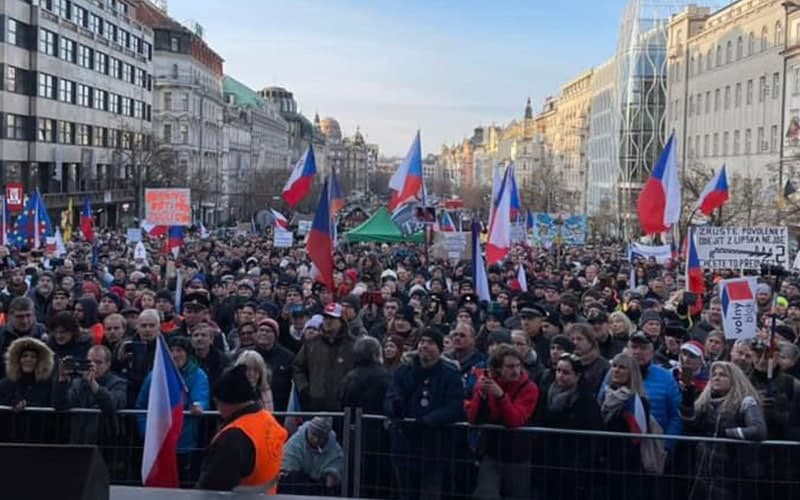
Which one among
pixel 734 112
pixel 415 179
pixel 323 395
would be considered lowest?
pixel 323 395

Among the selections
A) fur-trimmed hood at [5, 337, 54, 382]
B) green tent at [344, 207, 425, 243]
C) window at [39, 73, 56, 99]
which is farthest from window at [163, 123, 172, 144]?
fur-trimmed hood at [5, 337, 54, 382]

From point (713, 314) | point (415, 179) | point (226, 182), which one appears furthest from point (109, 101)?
point (713, 314)

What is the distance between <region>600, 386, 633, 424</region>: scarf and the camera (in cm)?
721

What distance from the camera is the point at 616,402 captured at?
723 centimetres

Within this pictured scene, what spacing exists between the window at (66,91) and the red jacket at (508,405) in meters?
60.2

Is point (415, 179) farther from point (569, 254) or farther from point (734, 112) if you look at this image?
point (734, 112)

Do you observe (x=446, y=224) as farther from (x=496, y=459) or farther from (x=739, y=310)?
(x=496, y=459)

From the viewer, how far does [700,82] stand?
64438 millimetres

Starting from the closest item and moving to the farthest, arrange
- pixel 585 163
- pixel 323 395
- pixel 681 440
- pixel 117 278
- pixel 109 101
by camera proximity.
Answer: pixel 681 440 < pixel 323 395 < pixel 117 278 < pixel 109 101 < pixel 585 163

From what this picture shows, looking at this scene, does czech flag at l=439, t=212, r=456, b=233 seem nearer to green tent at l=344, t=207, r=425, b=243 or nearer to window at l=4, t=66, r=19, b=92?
green tent at l=344, t=207, r=425, b=243

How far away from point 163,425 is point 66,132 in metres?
62.0

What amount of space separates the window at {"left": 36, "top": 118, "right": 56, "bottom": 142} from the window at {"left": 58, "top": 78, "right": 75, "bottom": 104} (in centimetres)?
190

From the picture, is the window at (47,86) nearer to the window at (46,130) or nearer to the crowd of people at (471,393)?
the window at (46,130)

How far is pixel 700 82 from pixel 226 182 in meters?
59.6
